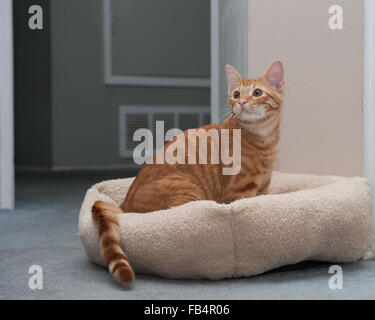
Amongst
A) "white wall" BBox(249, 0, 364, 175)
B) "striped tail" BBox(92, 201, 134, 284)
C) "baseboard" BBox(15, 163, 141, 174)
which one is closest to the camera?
"striped tail" BBox(92, 201, 134, 284)

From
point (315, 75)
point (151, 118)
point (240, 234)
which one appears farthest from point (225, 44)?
point (151, 118)

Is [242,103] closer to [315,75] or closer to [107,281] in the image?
[315,75]

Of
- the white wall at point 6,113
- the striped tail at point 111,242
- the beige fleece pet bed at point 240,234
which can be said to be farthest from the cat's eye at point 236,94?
the white wall at point 6,113

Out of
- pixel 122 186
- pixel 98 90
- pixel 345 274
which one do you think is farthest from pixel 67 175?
pixel 345 274

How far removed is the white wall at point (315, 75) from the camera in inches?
63.4

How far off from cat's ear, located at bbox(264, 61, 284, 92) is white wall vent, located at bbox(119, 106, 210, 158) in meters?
2.94

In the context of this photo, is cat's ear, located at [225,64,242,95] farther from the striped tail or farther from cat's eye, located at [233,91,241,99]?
the striped tail

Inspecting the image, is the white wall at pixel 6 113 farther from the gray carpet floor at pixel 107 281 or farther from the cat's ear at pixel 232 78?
the cat's ear at pixel 232 78

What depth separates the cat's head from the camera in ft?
4.48

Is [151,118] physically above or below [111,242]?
above

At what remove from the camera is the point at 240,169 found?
1377mm

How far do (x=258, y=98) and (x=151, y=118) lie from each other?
3.05 m

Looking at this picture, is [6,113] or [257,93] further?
[6,113]

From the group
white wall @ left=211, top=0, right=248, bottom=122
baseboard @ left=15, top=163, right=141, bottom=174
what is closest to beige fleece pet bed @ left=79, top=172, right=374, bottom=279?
white wall @ left=211, top=0, right=248, bottom=122
